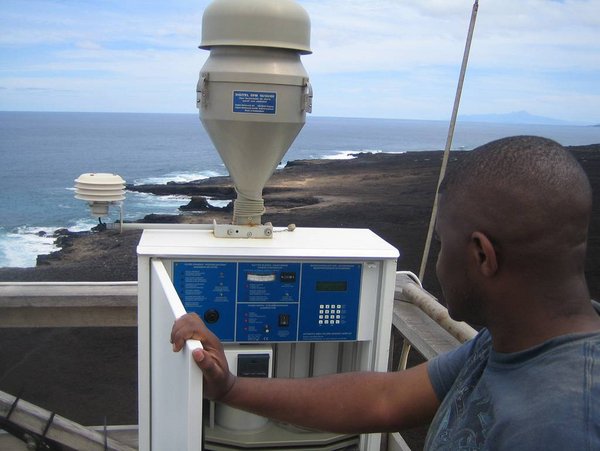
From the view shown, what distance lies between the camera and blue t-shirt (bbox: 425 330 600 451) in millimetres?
1141

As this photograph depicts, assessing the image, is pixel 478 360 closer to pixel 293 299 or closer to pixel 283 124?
pixel 293 299

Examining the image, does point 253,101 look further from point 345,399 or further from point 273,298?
point 345,399

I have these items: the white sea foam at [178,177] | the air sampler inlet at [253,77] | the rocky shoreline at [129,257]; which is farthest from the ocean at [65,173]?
the rocky shoreline at [129,257]

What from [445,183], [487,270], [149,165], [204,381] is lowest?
[149,165]

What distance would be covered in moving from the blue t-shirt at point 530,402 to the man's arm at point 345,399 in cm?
41

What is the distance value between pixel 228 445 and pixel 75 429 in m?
1.03

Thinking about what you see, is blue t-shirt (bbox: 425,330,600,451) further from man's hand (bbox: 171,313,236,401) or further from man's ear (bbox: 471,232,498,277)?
man's hand (bbox: 171,313,236,401)

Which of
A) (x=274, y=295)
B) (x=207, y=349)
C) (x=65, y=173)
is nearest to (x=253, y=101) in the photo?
(x=274, y=295)

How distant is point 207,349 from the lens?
5.94 feet

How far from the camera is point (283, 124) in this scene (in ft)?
9.97

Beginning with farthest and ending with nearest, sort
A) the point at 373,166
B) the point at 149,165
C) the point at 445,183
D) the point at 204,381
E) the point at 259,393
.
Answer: the point at 149,165, the point at 373,166, the point at 259,393, the point at 204,381, the point at 445,183

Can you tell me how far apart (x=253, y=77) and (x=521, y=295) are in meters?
1.89

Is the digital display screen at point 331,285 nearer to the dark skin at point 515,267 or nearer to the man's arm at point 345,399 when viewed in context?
the man's arm at point 345,399

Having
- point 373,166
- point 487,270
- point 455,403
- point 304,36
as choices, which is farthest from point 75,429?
point 373,166
